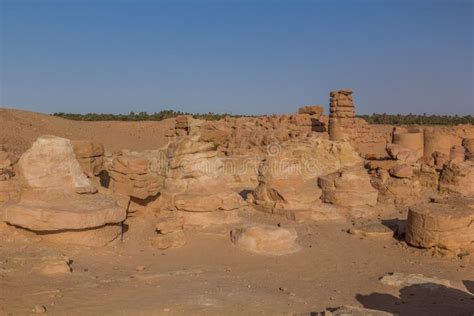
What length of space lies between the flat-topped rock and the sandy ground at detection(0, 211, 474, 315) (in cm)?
33

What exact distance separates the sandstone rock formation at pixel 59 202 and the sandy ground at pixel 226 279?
0.24 meters

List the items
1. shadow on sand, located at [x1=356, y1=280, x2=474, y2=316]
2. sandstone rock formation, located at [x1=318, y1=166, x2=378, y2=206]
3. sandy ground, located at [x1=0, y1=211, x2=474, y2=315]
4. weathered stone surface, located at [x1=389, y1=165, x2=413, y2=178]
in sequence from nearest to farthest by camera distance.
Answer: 1. sandy ground, located at [x1=0, y1=211, x2=474, y2=315]
2. shadow on sand, located at [x1=356, y1=280, x2=474, y2=316]
3. sandstone rock formation, located at [x1=318, y1=166, x2=378, y2=206]
4. weathered stone surface, located at [x1=389, y1=165, x2=413, y2=178]

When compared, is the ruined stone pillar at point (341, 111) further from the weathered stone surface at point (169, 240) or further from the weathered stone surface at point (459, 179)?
the weathered stone surface at point (169, 240)

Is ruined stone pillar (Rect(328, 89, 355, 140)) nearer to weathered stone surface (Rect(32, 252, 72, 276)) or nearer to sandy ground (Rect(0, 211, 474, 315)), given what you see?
sandy ground (Rect(0, 211, 474, 315))

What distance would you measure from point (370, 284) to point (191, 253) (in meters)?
2.65

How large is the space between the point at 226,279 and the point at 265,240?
1570mm

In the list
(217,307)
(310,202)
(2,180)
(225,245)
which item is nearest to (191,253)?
(225,245)

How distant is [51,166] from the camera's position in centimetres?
650

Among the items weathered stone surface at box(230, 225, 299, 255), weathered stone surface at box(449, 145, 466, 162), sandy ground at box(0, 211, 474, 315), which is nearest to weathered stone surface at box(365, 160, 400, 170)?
sandy ground at box(0, 211, 474, 315)

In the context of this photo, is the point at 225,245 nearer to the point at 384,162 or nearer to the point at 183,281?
the point at 183,281

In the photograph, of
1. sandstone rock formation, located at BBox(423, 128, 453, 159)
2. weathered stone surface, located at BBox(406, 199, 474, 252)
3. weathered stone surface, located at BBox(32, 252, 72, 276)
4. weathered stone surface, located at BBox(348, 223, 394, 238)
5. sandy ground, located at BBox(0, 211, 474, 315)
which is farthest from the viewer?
sandstone rock formation, located at BBox(423, 128, 453, 159)

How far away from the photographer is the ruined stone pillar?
21.0 m

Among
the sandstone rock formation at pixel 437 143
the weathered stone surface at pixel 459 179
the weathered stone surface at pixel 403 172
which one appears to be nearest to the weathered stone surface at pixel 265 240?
the weathered stone surface at pixel 403 172

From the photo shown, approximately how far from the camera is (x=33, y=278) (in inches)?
196
